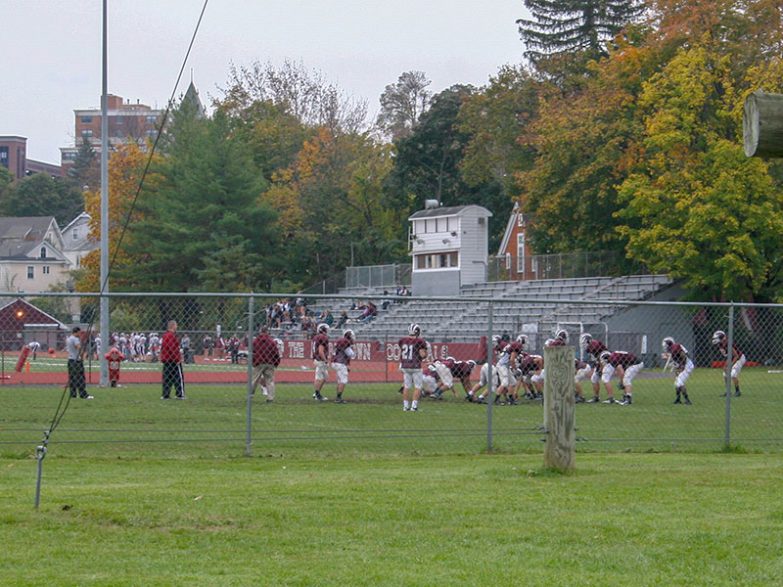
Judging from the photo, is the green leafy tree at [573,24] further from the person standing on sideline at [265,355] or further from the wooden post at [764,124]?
the wooden post at [764,124]

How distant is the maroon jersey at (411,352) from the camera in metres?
21.9

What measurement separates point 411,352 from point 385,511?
13569 mm

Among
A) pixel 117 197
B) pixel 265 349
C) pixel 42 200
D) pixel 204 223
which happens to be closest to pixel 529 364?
pixel 265 349

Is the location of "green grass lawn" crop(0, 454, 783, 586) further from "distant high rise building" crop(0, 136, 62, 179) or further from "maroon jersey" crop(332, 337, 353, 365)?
"distant high rise building" crop(0, 136, 62, 179)

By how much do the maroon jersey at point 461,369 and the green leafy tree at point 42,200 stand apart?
109 meters

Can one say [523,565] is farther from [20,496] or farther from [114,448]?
[114,448]

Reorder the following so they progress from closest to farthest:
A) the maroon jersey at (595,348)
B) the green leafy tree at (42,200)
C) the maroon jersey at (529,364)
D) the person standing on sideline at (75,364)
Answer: the person standing on sideline at (75,364) → the maroon jersey at (595,348) → the maroon jersey at (529,364) → the green leafy tree at (42,200)

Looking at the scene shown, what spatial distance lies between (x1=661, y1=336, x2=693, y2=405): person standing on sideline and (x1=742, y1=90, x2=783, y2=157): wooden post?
17.6 meters

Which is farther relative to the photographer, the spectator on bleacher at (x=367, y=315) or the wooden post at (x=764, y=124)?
the spectator on bleacher at (x=367, y=315)

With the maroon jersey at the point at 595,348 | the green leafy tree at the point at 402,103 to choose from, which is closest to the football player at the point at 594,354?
the maroon jersey at the point at 595,348

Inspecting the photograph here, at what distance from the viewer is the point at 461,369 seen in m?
26.0

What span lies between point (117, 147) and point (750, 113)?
75859mm

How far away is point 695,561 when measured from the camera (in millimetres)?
7180

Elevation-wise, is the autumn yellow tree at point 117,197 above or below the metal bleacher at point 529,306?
above
